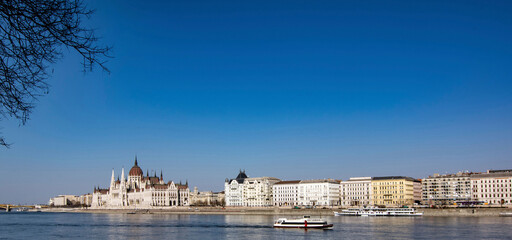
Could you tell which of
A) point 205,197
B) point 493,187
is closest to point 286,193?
point 493,187

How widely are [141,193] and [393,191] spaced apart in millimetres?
74765

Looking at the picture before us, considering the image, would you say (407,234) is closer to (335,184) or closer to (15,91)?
(15,91)

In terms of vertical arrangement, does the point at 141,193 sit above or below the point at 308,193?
below

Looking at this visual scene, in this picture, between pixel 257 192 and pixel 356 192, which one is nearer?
pixel 356 192

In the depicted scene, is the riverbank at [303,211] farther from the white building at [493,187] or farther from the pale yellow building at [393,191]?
the pale yellow building at [393,191]

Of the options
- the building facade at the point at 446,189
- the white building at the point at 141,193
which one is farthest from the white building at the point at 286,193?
the white building at the point at 141,193

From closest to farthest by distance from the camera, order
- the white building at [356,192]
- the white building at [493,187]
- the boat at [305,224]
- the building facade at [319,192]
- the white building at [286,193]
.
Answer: the boat at [305,224], the white building at [493,187], the white building at [356,192], the building facade at [319,192], the white building at [286,193]

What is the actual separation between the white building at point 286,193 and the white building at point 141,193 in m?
36.6

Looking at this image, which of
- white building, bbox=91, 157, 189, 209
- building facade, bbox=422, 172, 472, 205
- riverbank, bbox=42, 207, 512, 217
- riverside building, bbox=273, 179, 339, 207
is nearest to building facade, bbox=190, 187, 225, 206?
white building, bbox=91, 157, 189, 209

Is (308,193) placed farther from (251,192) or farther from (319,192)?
(251,192)

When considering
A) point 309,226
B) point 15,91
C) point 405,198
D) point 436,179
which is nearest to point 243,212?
point 405,198

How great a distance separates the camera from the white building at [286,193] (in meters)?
119

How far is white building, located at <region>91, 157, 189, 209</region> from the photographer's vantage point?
146 m

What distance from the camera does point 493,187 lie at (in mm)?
95312
